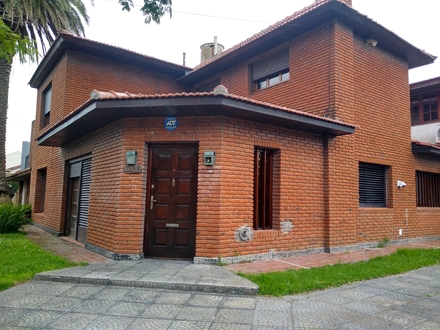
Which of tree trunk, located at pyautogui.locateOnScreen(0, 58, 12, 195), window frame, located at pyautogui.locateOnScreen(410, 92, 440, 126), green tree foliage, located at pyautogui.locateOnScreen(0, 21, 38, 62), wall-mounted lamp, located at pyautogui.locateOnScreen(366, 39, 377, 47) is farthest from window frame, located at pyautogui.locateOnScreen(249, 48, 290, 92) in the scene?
tree trunk, located at pyautogui.locateOnScreen(0, 58, 12, 195)

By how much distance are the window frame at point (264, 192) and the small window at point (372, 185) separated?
3.14 m

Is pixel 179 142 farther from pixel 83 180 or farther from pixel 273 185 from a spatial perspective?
pixel 83 180

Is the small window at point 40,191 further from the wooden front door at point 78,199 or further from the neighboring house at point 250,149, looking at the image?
the wooden front door at point 78,199

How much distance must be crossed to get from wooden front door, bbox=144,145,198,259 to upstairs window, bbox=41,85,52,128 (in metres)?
8.13

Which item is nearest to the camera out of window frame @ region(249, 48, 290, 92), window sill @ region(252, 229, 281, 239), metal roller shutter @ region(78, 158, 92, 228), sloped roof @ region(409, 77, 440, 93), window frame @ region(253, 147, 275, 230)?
window sill @ region(252, 229, 281, 239)

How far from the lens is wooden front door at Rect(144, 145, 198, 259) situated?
632cm

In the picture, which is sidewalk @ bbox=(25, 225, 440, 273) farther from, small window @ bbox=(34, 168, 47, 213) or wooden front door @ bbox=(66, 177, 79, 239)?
small window @ bbox=(34, 168, 47, 213)

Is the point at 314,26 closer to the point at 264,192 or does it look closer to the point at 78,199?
the point at 264,192

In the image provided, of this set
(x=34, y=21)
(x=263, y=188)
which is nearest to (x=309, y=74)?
(x=263, y=188)

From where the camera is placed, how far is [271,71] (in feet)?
31.0

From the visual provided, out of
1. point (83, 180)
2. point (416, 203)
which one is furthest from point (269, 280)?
point (416, 203)

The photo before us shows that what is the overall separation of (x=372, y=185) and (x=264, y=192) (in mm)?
3908

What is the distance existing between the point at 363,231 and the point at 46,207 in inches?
418

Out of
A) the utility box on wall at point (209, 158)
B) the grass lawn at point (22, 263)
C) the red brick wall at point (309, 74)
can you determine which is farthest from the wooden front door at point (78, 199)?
the red brick wall at point (309, 74)
